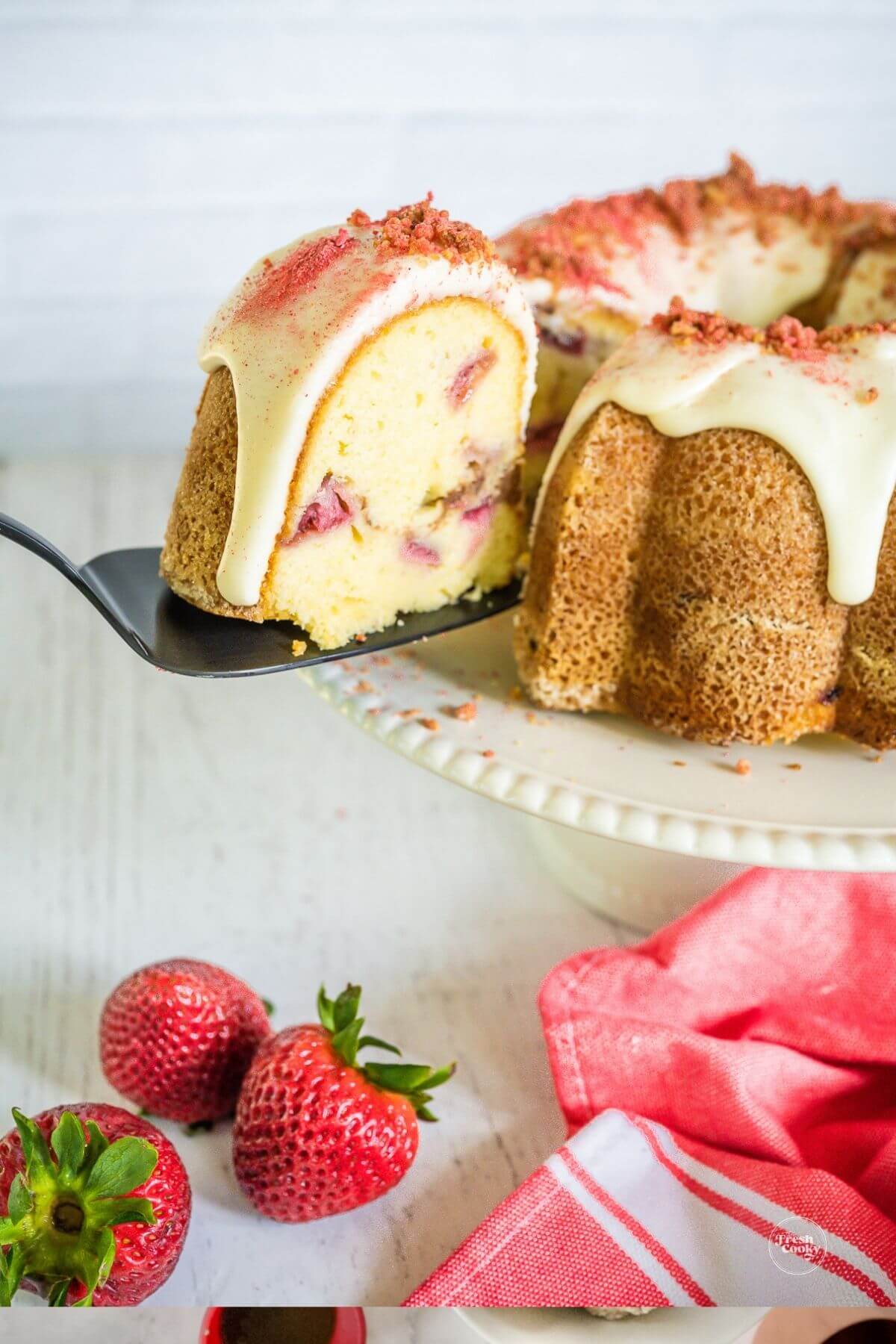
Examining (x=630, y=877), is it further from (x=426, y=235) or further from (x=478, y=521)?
(x=426, y=235)

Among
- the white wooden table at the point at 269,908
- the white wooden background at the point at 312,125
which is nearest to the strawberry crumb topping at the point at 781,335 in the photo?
the white wooden table at the point at 269,908

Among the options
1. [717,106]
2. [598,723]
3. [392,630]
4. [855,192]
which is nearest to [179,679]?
[392,630]

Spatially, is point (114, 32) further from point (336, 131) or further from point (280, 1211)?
point (280, 1211)

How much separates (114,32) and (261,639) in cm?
132

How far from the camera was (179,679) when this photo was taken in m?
1.57

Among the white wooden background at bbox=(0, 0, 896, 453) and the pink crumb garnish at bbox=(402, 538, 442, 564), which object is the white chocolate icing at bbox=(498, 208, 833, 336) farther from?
the white wooden background at bbox=(0, 0, 896, 453)

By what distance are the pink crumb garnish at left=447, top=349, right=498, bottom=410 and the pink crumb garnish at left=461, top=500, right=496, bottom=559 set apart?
11 centimetres

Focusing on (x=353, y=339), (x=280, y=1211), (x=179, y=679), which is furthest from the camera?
(x=179, y=679)

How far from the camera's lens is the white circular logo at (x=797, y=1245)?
2.79 feet

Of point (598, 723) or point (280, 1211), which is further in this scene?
point (598, 723)

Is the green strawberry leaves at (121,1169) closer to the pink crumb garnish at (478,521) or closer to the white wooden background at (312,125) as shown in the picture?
the pink crumb garnish at (478,521)

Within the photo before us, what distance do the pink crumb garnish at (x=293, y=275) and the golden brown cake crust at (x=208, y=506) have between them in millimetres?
58

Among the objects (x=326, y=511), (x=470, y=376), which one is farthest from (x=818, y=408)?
(x=326, y=511)

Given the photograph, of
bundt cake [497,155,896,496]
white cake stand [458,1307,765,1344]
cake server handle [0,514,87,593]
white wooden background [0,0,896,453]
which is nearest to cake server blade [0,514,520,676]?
cake server handle [0,514,87,593]
